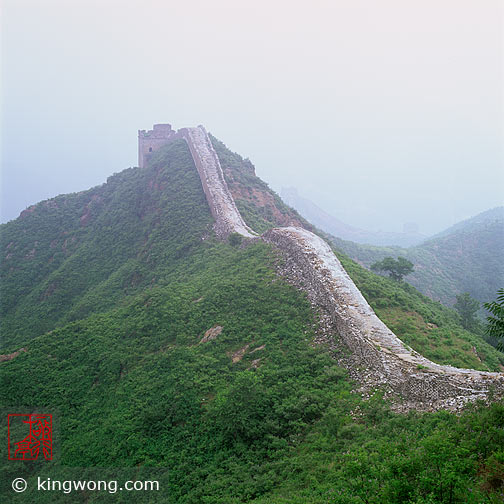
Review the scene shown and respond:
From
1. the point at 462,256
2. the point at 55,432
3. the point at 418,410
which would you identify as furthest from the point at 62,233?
the point at 462,256

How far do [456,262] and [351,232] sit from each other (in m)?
80.6

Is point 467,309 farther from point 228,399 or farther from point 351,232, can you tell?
point 351,232

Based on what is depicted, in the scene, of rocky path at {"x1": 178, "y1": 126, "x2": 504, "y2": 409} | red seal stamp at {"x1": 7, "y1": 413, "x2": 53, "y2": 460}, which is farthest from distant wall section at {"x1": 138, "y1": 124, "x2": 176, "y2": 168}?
red seal stamp at {"x1": 7, "y1": 413, "x2": 53, "y2": 460}

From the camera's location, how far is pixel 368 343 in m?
10.7

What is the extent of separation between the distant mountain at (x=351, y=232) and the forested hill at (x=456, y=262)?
45695 millimetres

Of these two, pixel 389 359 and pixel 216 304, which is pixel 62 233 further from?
pixel 389 359

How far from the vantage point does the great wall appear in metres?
8.31

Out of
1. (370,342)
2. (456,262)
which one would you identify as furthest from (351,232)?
(370,342)

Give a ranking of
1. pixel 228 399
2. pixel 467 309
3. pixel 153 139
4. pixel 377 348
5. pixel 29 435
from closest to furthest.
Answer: pixel 228 399, pixel 377 348, pixel 29 435, pixel 467 309, pixel 153 139

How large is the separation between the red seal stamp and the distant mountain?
317 ft

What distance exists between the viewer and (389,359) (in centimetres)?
1002

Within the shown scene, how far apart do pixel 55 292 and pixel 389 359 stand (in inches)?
1106

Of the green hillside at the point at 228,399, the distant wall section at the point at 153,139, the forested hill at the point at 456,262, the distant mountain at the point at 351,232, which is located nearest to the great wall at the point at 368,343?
the green hillside at the point at 228,399

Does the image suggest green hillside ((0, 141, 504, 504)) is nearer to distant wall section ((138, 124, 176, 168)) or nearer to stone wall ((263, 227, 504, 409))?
stone wall ((263, 227, 504, 409))
